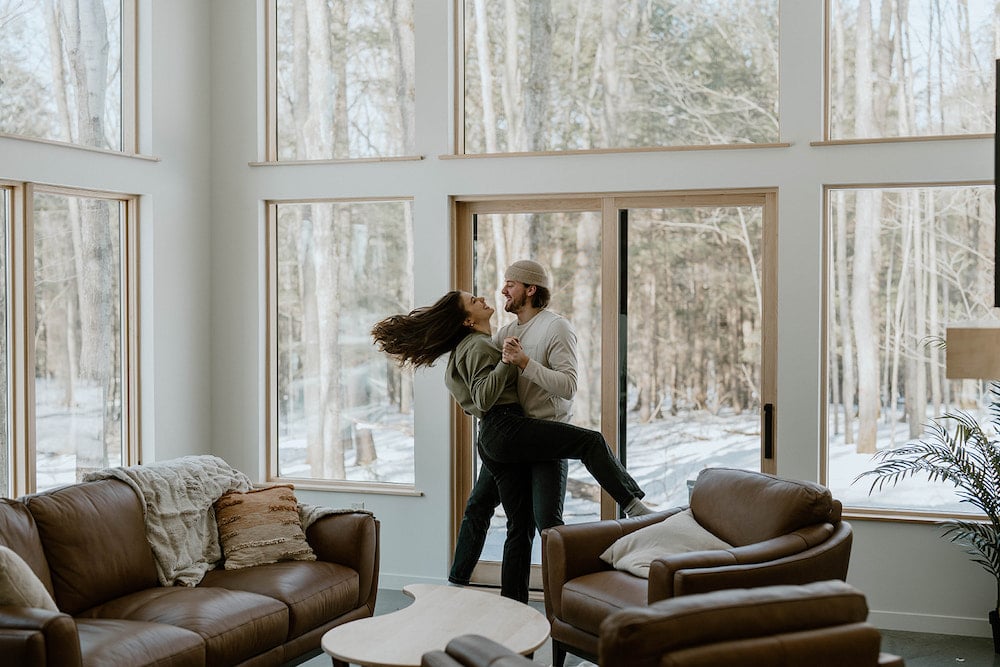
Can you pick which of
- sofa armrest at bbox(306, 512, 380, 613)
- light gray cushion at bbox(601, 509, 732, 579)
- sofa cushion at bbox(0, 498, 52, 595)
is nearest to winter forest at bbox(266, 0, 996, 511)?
light gray cushion at bbox(601, 509, 732, 579)

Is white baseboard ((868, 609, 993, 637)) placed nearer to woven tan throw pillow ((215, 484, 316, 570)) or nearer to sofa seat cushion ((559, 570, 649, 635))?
sofa seat cushion ((559, 570, 649, 635))

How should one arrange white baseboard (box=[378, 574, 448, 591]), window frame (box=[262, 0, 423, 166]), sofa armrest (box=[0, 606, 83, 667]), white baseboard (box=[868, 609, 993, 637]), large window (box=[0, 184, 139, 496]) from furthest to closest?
window frame (box=[262, 0, 423, 166]), white baseboard (box=[378, 574, 448, 591]), white baseboard (box=[868, 609, 993, 637]), large window (box=[0, 184, 139, 496]), sofa armrest (box=[0, 606, 83, 667])

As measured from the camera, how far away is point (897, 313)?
5008 millimetres

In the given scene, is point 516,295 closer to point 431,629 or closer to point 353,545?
point 353,545

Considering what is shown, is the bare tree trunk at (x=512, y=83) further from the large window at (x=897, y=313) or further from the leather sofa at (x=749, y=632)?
the leather sofa at (x=749, y=632)

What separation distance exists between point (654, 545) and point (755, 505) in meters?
0.41

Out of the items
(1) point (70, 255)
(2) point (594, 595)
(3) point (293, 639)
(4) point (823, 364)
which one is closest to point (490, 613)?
(2) point (594, 595)

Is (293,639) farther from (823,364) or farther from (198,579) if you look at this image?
(823,364)

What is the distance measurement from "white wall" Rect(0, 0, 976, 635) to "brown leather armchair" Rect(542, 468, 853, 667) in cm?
96

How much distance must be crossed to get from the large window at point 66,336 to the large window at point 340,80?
0.98 metres

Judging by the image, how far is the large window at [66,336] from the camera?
468 cm

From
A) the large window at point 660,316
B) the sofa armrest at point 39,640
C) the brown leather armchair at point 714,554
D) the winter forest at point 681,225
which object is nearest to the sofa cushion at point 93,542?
the sofa armrest at point 39,640

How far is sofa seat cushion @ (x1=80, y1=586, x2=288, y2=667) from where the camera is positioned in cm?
354

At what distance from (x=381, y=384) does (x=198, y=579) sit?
6.07 ft
